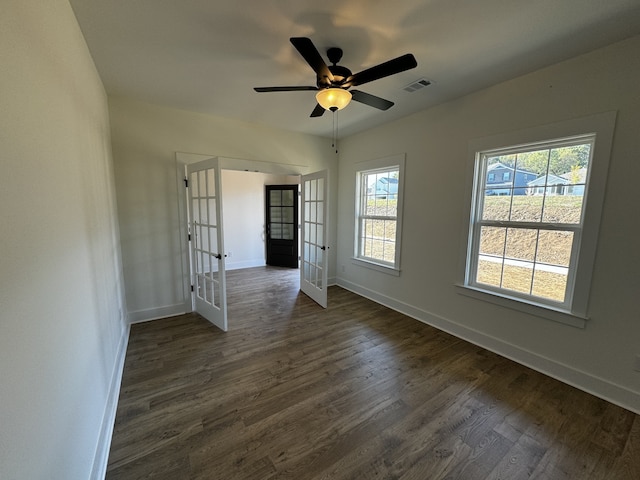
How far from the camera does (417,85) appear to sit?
2.56 meters

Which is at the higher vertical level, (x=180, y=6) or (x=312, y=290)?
(x=180, y=6)

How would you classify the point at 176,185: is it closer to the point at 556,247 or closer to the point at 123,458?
the point at 123,458

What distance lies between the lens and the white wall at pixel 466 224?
1.89 m

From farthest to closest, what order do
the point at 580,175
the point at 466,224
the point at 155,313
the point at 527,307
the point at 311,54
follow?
the point at 155,313 < the point at 466,224 < the point at 527,307 < the point at 580,175 < the point at 311,54

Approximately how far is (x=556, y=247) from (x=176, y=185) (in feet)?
13.8

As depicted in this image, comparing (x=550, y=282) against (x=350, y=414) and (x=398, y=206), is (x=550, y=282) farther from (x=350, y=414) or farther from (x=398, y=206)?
(x=350, y=414)

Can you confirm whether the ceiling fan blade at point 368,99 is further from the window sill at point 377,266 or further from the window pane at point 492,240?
the window sill at point 377,266

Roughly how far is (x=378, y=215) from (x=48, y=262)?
12.1 feet

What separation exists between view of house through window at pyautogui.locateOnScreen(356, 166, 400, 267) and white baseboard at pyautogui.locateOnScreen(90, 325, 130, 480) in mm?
3274

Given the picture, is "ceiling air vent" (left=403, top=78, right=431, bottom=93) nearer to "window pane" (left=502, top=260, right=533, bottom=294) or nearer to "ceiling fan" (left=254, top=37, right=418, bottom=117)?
"ceiling fan" (left=254, top=37, right=418, bottom=117)

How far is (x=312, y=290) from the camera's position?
4.07 metres

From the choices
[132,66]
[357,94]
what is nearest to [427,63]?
[357,94]

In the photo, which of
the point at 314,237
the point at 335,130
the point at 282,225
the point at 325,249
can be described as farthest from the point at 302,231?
the point at 282,225

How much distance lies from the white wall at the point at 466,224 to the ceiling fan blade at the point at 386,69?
1.23 meters
